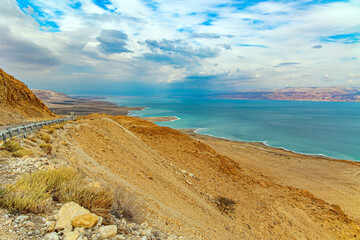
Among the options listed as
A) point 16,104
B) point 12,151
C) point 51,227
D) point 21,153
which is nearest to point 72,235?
point 51,227

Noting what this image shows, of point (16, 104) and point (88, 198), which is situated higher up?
point (16, 104)

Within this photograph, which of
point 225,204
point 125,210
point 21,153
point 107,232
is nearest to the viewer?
point 107,232

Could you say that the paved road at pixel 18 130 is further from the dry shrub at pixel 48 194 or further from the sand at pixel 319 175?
the sand at pixel 319 175

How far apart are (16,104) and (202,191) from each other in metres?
36.1

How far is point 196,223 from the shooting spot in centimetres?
823

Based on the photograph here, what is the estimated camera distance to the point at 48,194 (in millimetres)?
4410

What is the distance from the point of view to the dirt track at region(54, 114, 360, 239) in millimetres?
8867

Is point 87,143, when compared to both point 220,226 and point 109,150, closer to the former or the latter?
point 109,150

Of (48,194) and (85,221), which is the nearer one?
(85,221)

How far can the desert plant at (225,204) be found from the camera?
1145 centimetres

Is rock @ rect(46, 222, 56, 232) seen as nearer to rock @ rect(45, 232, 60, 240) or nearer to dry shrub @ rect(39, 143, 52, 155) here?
rock @ rect(45, 232, 60, 240)

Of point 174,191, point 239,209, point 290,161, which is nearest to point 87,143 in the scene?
point 174,191

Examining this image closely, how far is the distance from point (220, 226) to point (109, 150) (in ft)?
26.9

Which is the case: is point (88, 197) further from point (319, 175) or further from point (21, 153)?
point (319, 175)
